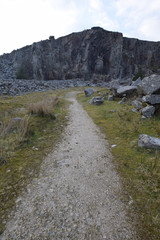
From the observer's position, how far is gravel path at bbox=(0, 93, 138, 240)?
2281 millimetres

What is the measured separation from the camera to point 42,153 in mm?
4930

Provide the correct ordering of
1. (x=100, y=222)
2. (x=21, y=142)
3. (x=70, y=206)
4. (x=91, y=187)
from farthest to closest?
(x=21, y=142), (x=91, y=187), (x=70, y=206), (x=100, y=222)

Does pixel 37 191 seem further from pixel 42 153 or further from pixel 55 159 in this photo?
pixel 42 153

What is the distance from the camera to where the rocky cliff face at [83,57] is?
54.2 metres

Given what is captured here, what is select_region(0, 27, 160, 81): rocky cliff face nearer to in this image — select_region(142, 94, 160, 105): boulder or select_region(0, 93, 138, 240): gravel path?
select_region(142, 94, 160, 105): boulder

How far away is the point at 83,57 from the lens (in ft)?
184

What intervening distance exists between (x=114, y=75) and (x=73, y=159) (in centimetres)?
5949

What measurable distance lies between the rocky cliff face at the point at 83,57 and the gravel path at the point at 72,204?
56.4 m

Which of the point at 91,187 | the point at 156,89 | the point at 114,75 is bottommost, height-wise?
the point at 91,187

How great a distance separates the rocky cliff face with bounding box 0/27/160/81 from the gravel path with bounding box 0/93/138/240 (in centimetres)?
5637

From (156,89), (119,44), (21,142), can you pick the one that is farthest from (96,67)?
(21,142)

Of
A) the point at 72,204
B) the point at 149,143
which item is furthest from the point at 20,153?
the point at 149,143

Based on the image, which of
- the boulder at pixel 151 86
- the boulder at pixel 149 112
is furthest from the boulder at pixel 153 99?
the boulder at pixel 151 86

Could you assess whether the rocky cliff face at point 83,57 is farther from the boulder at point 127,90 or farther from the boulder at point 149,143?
the boulder at point 149,143
